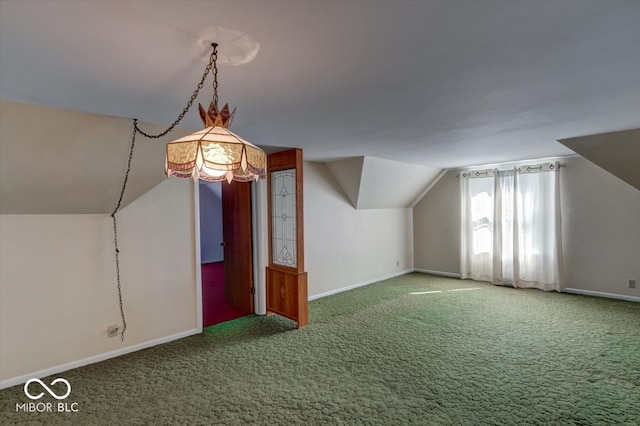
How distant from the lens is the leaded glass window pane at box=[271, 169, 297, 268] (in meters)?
4.08

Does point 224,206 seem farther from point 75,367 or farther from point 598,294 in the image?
point 598,294

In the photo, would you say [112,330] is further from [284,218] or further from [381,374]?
[381,374]

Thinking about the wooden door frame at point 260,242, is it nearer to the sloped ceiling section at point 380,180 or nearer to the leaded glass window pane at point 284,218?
the leaded glass window pane at point 284,218

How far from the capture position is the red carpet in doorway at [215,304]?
4.28m

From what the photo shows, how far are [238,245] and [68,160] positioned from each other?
2459 mm

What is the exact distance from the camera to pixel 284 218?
4273mm

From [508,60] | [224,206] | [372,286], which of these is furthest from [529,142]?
[224,206]

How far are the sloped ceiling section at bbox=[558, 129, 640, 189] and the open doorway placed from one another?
4595mm

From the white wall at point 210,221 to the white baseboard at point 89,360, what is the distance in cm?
520

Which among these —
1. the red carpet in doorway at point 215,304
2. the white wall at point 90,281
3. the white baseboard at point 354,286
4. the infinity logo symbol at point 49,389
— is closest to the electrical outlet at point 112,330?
the white wall at point 90,281

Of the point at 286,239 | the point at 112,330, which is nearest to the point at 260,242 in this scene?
the point at 286,239

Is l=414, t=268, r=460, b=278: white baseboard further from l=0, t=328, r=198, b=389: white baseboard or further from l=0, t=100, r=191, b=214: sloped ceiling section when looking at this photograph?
l=0, t=100, r=191, b=214: sloped ceiling section

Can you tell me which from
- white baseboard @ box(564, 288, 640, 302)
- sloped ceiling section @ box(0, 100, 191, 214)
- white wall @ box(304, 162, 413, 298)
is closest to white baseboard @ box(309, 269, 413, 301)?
white wall @ box(304, 162, 413, 298)

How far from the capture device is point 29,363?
2.76 meters
